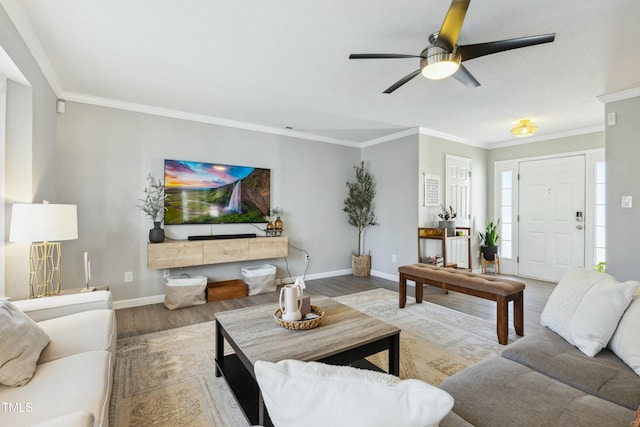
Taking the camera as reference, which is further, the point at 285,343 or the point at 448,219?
the point at 448,219

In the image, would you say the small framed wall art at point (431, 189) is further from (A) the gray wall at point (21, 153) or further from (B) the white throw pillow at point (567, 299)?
(A) the gray wall at point (21, 153)

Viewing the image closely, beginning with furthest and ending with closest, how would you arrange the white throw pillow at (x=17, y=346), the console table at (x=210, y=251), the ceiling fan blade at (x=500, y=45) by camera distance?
the console table at (x=210, y=251) → the ceiling fan blade at (x=500, y=45) → the white throw pillow at (x=17, y=346)

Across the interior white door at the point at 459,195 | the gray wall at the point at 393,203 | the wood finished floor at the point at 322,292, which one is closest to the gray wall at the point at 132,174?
the wood finished floor at the point at 322,292

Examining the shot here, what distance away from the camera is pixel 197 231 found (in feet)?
13.0

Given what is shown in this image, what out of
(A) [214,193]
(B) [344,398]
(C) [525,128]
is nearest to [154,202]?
(A) [214,193]

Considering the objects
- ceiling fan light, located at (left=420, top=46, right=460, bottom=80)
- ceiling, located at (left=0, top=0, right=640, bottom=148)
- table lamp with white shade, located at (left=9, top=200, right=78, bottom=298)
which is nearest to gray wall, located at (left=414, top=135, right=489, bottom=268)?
ceiling, located at (left=0, top=0, right=640, bottom=148)

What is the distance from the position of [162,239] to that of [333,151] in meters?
3.06

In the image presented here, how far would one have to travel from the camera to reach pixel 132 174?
3572 mm

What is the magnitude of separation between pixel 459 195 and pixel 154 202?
4704 millimetres

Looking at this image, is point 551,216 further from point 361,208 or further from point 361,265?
point 361,265

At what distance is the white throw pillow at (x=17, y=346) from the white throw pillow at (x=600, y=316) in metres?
2.58

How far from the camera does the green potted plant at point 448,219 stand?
4527 mm

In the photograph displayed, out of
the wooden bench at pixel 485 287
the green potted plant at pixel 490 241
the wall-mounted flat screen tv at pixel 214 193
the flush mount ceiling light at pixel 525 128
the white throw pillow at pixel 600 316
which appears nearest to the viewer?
the white throw pillow at pixel 600 316

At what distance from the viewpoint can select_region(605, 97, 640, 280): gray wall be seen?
315 cm
